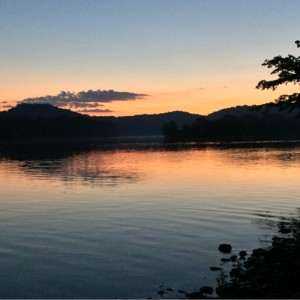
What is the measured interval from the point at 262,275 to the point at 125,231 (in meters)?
14.9

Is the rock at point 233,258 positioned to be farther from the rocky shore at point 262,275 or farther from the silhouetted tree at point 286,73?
the silhouetted tree at point 286,73

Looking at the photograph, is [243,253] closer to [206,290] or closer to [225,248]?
[225,248]

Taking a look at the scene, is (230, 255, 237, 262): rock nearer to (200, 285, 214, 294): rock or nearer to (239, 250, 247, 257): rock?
(239, 250, 247, 257): rock

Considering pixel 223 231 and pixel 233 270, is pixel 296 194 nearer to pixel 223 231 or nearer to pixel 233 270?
pixel 223 231

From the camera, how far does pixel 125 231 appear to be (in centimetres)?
3450

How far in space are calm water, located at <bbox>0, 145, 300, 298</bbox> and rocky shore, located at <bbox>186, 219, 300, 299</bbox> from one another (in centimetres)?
129

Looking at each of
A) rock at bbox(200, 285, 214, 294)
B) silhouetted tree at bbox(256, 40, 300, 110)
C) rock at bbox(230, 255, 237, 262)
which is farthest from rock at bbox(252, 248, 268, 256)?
silhouetted tree at bbox(256, 40, 300, 110)

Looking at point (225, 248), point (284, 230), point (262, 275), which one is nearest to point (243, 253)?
point (225, 248)

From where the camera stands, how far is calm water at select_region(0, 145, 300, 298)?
23219mm

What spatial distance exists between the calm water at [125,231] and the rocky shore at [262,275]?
1.29 m

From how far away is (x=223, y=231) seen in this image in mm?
33750

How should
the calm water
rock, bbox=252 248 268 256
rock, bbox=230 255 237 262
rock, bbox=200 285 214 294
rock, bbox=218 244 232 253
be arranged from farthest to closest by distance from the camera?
1. rock, bbox=218 244 232 253
2. rock, bbox=252 248 268 256
3. rock, bbox=230 255 237 262
4. the calm water
5. rock, bbox=200 285 214 294

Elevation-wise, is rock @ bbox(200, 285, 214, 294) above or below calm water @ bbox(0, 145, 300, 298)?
above

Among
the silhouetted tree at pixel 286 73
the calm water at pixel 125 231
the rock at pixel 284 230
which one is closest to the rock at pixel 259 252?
the calm water at pixel 125 231
